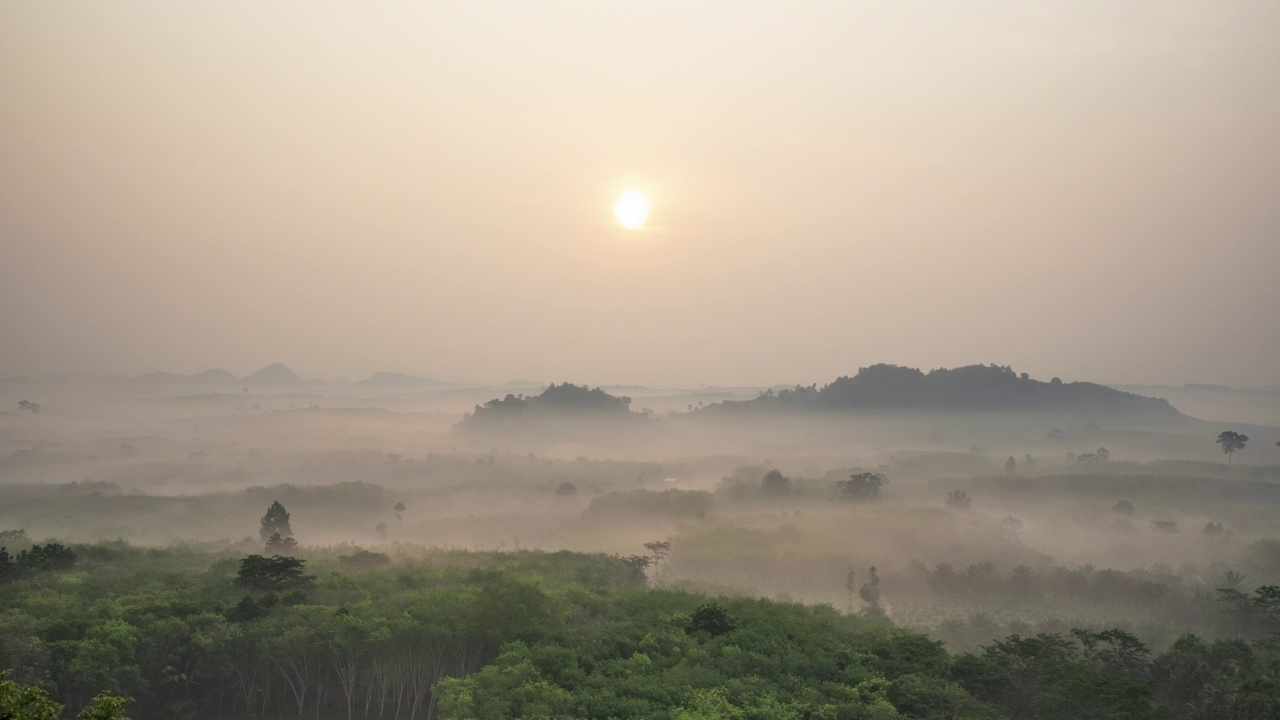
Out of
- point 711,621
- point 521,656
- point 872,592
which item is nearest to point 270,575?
point 521,656

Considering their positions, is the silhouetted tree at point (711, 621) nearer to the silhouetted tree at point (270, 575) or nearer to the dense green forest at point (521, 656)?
the dense green forest at point (521, 656)

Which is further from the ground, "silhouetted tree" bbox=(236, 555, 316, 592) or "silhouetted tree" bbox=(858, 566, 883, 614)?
"silhouetted tree" bbox=(236, 555, 316, 592)

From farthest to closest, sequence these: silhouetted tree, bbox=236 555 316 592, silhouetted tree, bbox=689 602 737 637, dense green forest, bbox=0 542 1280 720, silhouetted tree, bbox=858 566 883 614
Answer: silhouetted tree, bbox=858 566 883 614
silhouetted tree, bbox=236 555 316 592
silhouetted tree, bbox=689 602 737 637
dense green forest, bbox=0 542 1280 720

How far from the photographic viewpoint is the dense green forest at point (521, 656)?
4184cm

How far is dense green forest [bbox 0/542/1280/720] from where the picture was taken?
137 ft

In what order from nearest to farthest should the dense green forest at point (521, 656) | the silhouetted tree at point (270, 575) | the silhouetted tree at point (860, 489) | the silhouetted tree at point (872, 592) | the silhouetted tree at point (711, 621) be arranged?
the dense green forest at point (521, 656) → the silhouetted tree at point (711, 621) → the silhouetted tree at point (270, 575) → the silhouetted tree at point (872, 592) → the silhouetted tree at point (860, 489)

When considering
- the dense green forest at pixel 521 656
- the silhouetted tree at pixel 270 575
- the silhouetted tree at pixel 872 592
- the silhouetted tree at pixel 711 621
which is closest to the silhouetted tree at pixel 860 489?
the silhouetted tree at pixel 872 592

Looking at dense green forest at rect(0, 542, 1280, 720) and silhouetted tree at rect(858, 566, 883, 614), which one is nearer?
dense green forest at rect(0, 542, 1280, 720)

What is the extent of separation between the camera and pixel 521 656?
157ft

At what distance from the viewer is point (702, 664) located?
46.7 meters

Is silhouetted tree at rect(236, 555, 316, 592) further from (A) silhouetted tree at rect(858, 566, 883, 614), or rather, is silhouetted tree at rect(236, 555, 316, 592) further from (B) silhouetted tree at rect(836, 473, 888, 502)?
(B) silhouetted tree at rect(836, 473, 888, 502)

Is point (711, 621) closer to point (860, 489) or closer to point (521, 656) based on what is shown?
point (521, 656)

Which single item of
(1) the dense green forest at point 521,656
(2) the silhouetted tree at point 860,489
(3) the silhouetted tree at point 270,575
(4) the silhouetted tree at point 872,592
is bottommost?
(4) the silhouetted tree at point 872,592

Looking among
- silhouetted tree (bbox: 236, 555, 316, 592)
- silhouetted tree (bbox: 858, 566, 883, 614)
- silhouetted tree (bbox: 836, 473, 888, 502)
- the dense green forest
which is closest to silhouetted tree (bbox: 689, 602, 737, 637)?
the dense green forest
